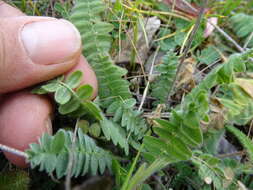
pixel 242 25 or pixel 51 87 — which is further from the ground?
pixel 242 25

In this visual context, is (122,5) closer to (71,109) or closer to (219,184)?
(71,109)

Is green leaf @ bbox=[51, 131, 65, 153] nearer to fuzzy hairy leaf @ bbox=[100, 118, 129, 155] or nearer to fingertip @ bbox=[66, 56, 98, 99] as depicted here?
fuzzy hairy leaf @ bbox=[100, 118, 129, 155]

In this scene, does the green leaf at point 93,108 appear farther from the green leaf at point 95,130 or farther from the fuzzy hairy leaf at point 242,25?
the fuzzy hairy leaf at point 242,25

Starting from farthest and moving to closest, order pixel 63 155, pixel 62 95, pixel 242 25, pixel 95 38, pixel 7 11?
pixel 242 25 → pixel 7 11 → pixel 95 38 → pixel 62 95 → pixel 63 155

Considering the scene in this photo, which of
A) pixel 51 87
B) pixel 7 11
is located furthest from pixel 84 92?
pixel 7 11

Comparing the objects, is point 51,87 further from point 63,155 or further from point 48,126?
point 63,155

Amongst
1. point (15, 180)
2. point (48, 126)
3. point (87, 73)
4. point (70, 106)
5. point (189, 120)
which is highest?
point (189, 120)

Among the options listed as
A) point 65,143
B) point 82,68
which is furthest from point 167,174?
point 82,68

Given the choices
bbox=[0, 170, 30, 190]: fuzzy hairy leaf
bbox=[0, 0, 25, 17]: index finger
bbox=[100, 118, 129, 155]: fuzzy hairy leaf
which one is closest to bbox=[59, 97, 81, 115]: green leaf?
bbox=[100, 118, 129, 155]: fuzzy hairy leaf
